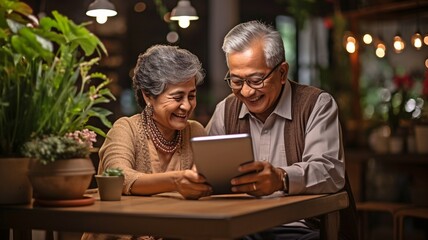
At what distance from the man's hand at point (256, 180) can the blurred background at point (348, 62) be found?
2.45 m

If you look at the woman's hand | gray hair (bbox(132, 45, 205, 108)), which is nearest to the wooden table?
the woman's hand

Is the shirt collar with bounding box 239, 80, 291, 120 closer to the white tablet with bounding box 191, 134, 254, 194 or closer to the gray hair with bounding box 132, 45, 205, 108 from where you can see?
the gray hair with bounding box 132, 45, 205, 108

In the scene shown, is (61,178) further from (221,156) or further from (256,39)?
(256,39)

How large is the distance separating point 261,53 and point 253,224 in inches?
47.4

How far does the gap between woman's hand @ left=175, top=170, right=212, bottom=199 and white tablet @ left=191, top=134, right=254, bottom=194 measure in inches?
0.9

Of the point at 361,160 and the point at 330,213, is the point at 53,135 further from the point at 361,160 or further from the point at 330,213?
the point at 361,160

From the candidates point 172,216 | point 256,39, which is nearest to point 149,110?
point 256,39

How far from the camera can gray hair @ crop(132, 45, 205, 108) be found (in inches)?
140

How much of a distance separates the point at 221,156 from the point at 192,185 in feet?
0.58

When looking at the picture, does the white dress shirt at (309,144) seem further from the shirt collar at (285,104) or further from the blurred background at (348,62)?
the blurred background at (348,62)

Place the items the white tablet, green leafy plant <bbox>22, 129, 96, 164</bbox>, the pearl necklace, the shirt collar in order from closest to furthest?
green leafy plant <bbox>22, 129, 96, 164</bbox>, the white tablet, the pearl necklace, the shirt collar

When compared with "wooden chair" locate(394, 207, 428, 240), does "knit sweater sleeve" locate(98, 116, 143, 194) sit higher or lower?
higher

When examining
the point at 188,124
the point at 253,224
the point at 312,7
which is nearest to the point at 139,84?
the point at 188,124

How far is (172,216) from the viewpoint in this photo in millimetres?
2574
